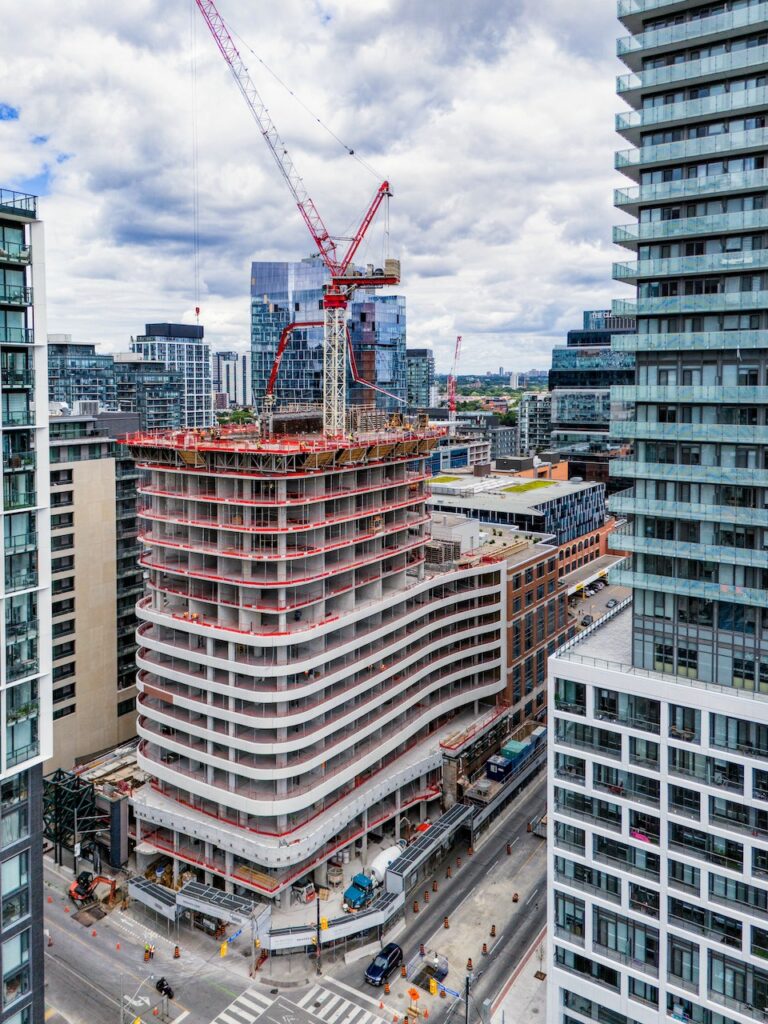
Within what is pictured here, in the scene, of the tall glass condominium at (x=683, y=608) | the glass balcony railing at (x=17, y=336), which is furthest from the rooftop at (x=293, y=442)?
the tall glass condominium at (x=683, y=608)

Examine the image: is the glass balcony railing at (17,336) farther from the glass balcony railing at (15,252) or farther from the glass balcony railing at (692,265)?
the glass balcony railing at (692,265)

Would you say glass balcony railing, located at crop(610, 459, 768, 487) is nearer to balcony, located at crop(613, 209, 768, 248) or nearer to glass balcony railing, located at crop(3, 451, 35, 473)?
balcony, located at crop(613, 209, 768, 248)

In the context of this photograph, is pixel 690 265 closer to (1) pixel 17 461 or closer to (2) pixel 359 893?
(1) pixel 17 461

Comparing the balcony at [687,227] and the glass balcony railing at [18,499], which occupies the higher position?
the balcony at [687,227]

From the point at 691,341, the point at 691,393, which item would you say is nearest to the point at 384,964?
the point at 691,393

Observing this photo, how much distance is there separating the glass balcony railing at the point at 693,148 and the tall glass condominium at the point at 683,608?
14 centimetres

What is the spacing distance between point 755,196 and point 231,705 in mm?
60522

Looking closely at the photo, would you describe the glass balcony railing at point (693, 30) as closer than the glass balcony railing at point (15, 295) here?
No

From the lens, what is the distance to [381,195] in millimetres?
140375

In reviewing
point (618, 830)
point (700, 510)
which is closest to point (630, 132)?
point (700, 510)

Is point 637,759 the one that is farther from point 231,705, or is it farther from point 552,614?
point 552,614

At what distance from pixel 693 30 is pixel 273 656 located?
199ft

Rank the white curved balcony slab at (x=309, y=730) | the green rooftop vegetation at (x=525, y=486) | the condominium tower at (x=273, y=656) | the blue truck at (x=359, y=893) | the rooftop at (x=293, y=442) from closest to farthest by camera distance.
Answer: the blue truck at (x=359, y=893)
the white curved balcony slab at (x=309, y=730)
the condominium tower at (x=273, y=656)
the rooftop at (x=293, y=442)
the green rooftop vegetation at (x=525, y=486)

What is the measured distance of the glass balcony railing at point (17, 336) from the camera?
4723 centimetres
